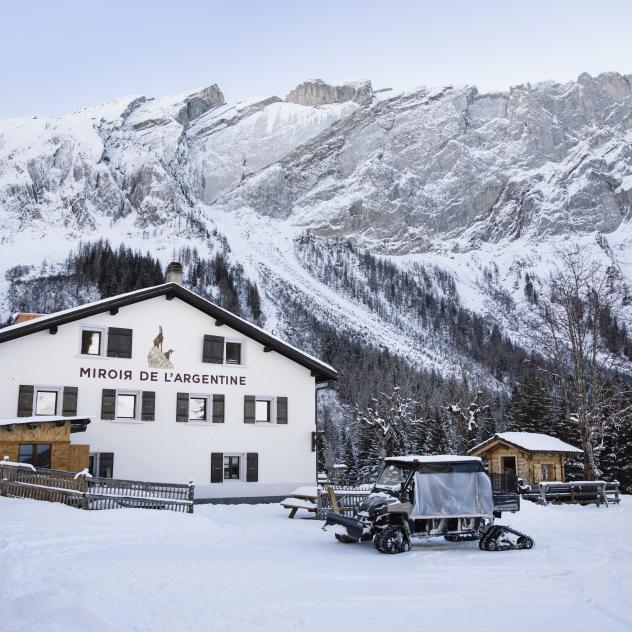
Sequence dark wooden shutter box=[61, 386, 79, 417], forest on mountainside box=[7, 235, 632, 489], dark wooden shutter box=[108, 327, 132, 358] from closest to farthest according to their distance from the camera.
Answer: dark wooden shutter box=[61, 386, 79, 417], dark wooden shutter box=[108, 327, 132, 358], forest on mountainside box=[7, 235, 632, 489]

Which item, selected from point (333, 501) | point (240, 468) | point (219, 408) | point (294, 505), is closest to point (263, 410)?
point (219, 408)

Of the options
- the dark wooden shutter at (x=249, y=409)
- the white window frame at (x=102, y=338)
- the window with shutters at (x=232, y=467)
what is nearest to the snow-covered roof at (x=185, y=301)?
the white window frame at (x=102, y=338)

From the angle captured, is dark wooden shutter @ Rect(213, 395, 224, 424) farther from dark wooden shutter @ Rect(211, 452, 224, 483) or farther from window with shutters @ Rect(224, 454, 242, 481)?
window with shutters @ Rect(224, 454, 242, 481)

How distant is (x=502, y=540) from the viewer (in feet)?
46.4

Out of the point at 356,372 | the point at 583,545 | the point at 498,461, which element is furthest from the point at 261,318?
the point at 583,545

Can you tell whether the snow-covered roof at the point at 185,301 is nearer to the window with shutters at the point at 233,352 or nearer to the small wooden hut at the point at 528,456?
the window with shutters at the point at 233,352

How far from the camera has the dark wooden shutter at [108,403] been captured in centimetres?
2670

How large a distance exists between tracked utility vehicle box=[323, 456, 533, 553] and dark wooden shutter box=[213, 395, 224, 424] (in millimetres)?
14359

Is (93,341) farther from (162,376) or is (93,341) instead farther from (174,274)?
(174,274)

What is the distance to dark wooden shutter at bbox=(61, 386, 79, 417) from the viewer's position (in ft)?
84.9

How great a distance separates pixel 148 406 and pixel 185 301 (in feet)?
16.0

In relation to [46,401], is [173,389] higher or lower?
higher

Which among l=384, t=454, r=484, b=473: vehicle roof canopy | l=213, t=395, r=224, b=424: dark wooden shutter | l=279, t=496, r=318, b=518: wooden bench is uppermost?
l=213, t=395, r=224, b=424: dark wooden shutter

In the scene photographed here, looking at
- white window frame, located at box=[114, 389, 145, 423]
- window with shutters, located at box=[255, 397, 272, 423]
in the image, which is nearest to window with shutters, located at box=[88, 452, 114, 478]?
white window frame, located at box=[114, 389, 145, 423]
